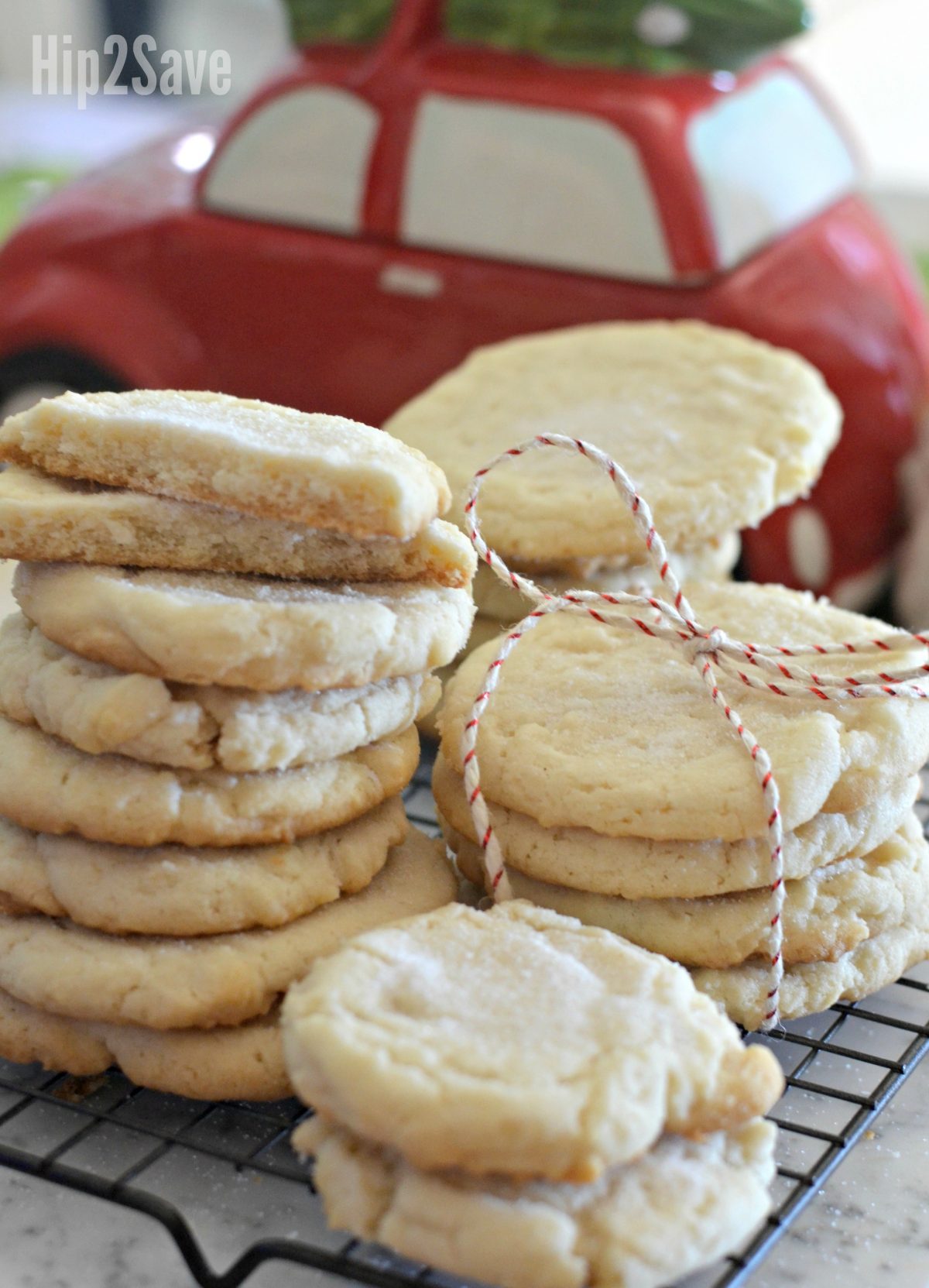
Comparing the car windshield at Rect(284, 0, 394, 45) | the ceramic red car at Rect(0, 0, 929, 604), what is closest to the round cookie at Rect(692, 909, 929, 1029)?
the ceramic red car at Rect(0, 0, 929, 604)

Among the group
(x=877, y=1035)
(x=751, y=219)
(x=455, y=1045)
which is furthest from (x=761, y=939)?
(x=751, y=219)

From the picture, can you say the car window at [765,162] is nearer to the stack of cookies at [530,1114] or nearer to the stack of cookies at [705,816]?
the stack of cookies at [705,816]

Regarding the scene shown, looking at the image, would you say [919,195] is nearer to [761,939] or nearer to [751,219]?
[751,219]

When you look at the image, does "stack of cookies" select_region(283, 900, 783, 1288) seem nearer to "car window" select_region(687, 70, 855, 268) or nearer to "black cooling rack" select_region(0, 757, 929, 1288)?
"black cooling rack" select_region(0, 757, 929, 1288)

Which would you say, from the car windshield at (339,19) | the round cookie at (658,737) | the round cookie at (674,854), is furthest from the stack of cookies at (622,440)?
the car windshield at (339,19)

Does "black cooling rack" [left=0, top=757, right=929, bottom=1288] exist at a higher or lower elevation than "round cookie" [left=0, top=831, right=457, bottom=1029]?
lower

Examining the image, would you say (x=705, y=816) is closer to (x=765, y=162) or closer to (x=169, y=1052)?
(x=169, y=1052)
